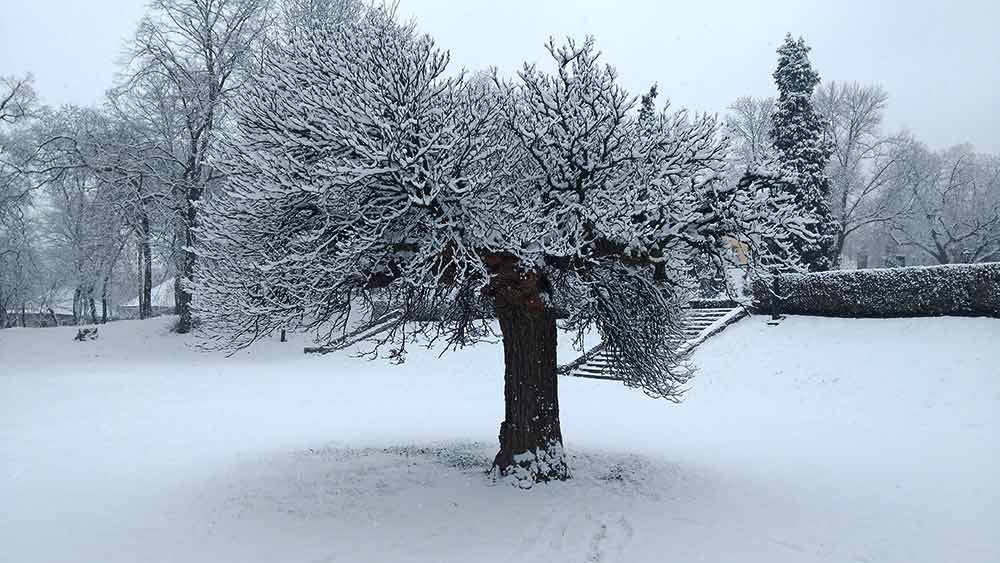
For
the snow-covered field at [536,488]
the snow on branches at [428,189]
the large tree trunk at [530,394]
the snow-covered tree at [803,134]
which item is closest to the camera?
the snow-covered field at [536,488]

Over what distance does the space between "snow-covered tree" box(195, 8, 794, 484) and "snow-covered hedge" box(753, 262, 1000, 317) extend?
10.3m

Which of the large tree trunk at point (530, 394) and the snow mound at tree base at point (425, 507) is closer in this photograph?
the snow mound at tree base at point (425, 507)

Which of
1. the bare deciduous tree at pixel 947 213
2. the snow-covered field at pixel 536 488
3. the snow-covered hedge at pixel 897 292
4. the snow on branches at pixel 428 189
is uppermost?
the bare deciduous tree at pixel 947 213

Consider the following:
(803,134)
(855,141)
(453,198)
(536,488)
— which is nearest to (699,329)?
(803,134)

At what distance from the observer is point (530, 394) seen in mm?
8820

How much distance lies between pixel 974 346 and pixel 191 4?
28859mm

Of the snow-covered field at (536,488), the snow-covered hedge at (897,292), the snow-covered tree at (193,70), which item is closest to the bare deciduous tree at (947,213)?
→ the snow-covered hedge at (897,292)

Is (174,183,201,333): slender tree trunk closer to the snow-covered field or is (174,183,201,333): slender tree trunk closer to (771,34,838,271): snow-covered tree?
the snow-covered field

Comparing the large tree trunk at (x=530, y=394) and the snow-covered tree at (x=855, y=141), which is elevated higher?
the snow-covered tree at (x=855, y=141)

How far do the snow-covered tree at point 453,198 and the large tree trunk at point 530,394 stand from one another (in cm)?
2

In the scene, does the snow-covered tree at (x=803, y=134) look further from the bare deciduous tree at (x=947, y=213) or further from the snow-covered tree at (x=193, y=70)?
the snow-covered tree at (x=193, y=70)

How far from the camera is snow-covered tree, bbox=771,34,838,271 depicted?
29031mm

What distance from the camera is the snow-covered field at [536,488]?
698 centimetres

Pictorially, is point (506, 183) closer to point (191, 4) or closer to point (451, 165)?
point (451, 165)
